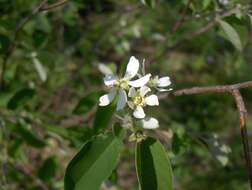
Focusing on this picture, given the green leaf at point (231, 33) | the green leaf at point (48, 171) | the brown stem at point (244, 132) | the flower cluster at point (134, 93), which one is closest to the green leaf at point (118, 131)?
the flower cluster at point (134, 93)

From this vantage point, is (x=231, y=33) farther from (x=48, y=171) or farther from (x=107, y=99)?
(x=48, y=171)

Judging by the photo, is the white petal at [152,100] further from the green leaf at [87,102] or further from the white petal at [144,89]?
the green leaf at [87,102]

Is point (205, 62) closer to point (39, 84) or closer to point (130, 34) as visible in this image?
point (130, 34)

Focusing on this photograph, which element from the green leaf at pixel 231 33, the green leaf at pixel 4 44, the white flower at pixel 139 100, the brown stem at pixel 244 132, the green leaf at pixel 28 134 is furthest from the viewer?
the green leaf at pixel 28 134

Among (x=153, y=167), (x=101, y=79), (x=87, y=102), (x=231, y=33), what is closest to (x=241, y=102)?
(x=153, y=167)

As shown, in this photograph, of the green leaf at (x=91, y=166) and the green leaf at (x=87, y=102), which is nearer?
the green leaf at (x=91, y=166)

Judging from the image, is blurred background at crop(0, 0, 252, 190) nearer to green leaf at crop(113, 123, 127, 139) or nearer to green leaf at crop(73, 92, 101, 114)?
green leaf at crop(73, 92, 101, 114)

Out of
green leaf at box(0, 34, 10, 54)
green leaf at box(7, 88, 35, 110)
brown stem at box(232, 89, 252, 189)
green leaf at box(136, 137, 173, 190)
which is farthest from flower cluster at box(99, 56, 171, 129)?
green leaf at box(7, 88, 35, 110)
